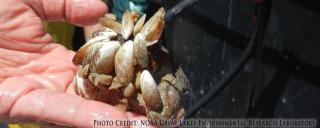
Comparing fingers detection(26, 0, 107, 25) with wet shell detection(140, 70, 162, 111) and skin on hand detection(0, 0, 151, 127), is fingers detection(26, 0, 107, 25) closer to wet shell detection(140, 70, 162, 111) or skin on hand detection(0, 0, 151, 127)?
skin on hand detection(0, 0, 151, 127)

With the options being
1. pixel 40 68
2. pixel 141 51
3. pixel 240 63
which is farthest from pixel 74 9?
pixel 240 63

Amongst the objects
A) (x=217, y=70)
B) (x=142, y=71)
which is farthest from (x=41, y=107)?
(x=217, y=70)

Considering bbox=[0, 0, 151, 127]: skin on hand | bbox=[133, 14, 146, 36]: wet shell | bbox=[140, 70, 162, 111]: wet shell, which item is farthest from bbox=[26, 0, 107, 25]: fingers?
bbox=[140, 70, 162, 111]: wet shell

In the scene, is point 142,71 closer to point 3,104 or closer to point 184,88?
point 184,88

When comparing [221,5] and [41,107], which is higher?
[41,107]

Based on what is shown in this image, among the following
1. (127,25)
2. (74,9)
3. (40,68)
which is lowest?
(40,68)

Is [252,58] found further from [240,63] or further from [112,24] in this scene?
[112,24]
